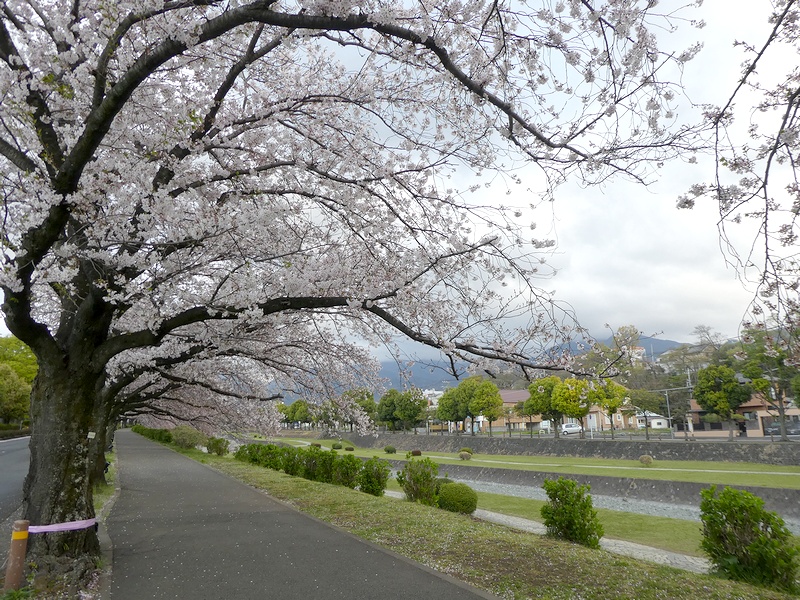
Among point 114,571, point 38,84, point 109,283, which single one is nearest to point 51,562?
point 114,571

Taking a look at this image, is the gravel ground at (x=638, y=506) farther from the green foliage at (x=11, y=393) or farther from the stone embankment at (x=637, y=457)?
the green foliage at (x=11, y=393)

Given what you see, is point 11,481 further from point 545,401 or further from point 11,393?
point 11,393

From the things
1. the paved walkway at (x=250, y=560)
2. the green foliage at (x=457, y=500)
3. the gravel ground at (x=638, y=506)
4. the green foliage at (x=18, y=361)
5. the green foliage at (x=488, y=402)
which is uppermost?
the green foliage at (x=18, y=361)

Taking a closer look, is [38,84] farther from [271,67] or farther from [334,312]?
[334,312]

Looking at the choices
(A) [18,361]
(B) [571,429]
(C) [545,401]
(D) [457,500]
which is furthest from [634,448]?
(A) [18,361]

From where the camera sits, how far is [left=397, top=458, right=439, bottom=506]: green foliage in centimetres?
1412

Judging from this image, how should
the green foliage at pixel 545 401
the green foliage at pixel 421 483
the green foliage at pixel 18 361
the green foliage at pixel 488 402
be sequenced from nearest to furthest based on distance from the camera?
the green foliage at pixel 421 483, the green foliage at pixel 545 401, the green foliage at pixel 488 402, the green foliage at pixel 18 361

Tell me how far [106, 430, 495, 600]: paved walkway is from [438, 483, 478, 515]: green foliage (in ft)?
15.2

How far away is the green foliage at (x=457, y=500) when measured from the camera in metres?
13.9

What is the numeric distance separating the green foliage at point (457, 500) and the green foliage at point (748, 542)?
7.21m

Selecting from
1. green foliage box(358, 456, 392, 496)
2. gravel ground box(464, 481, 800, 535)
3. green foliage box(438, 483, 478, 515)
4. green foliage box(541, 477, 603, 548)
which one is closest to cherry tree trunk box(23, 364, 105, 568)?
green foliage box(541, 477, 603, 548)

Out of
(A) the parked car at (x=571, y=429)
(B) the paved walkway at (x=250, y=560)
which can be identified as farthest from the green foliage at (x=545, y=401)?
(B) the paved walkway at (x=250, y=560)

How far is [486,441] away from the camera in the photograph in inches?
1629

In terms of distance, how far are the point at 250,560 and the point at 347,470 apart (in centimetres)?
925
